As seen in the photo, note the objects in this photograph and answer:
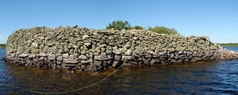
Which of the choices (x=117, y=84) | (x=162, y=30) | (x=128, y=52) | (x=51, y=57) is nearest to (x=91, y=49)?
(x=128, y=52)

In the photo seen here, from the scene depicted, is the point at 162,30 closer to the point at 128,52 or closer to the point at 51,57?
the point at 128,52

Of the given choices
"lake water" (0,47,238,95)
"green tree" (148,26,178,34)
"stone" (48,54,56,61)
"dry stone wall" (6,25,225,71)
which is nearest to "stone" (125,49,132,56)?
"dry stone wall" (6,25,225,71)

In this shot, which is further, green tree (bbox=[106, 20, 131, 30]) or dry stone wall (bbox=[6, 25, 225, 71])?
green tree (bbox=[106, 20, 131, 30])

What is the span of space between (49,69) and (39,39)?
365 cm

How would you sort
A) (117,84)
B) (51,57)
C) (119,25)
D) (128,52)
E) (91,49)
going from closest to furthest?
1. (117,84)
2. (91,49)
3. (51,57)
4. (128,52)
5. (119,25)

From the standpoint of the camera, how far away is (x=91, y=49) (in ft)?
58.0

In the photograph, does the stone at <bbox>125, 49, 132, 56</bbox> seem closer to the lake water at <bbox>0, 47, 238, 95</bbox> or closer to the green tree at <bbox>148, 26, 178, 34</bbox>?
the lake water at <bbox>0, 47, 238, 95</bbox>

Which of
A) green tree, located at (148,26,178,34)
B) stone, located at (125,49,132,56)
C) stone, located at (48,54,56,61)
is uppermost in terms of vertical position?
green tree, located at (148,26,178,34)

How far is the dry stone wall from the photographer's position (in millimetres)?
17438

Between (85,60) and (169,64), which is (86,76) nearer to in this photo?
(85,60)

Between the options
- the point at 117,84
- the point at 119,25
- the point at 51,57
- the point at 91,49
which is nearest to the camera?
the point at 117,84

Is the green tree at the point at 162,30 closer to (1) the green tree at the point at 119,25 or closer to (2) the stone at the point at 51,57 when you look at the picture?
(1) the green tree at the point at 119,25

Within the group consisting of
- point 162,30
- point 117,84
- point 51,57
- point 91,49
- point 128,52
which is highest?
point 162,30

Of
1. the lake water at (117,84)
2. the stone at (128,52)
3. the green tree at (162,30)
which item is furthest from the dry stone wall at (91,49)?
the green tree at (162,30)
